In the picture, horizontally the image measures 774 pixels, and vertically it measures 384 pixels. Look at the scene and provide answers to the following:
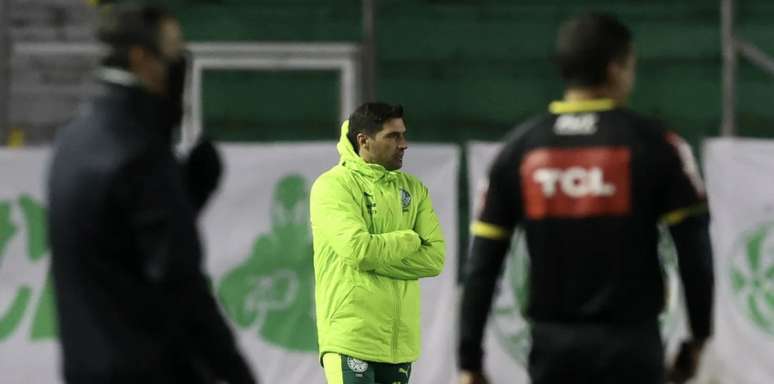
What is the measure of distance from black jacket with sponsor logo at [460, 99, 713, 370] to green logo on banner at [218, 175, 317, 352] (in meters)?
6.40

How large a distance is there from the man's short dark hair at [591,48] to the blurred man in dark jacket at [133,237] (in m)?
1.18

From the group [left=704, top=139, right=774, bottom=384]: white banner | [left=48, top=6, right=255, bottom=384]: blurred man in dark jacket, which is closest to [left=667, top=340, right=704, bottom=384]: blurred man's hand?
[left=48, top=6, right=255, bottom=384]: blurred man in dark jacket

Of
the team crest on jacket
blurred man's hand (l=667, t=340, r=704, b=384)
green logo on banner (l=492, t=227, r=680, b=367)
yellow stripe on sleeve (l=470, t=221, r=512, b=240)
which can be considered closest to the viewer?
blurred man's hand (l=667, t=340, r=704, b=384)

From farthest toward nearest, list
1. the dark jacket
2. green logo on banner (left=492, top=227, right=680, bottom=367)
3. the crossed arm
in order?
green logo on banner (left=492, top=227, right=680, bottom=367), the crossed arm, the dark jacket

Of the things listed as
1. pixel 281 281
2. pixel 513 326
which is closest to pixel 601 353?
pixel 513 326

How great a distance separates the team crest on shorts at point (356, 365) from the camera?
7.35 m

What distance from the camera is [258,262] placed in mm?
11430

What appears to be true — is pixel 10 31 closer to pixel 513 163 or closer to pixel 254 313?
pixel 254 313

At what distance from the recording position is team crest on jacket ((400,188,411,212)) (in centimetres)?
767

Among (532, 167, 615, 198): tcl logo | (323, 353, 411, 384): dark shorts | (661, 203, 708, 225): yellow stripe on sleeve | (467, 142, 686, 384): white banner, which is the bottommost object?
(467, 142, 686, 384): white banner

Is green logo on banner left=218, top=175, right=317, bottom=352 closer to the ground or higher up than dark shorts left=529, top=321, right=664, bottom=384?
closer to the ground

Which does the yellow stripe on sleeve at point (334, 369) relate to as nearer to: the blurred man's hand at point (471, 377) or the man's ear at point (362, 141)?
the man's ear at point (362, 141)

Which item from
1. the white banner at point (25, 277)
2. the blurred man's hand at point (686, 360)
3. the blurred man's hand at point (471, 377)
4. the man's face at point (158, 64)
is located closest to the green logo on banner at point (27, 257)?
the white banner at point (25, 277)

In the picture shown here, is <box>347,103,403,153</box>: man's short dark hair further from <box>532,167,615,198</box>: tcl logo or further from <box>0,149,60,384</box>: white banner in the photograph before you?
<box>0,149,60,384</box>: white banner
